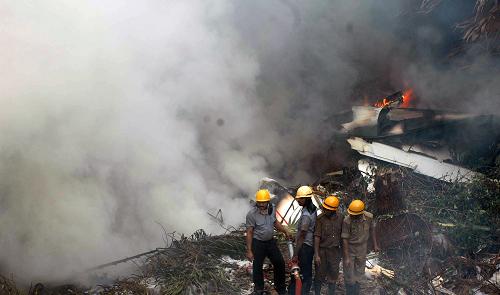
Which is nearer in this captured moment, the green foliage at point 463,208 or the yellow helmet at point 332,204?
the yellow helmet at point 332,204

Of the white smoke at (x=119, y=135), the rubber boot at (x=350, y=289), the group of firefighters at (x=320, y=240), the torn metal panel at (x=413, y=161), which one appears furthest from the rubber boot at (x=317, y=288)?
the torn metal panel at (x=413, y=161)

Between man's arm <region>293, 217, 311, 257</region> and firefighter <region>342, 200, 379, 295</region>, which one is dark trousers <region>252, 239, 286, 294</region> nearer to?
man's arm <region>293, 217, 311, 257</region>

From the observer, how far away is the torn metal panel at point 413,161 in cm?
775

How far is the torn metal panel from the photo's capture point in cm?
775

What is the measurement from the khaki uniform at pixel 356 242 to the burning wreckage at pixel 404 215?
27.3 inches

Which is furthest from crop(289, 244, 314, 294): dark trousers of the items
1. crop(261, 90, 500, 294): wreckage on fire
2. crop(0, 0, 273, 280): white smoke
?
crop(0, 0, 273, 280): white smoke

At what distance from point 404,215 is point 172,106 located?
459cm

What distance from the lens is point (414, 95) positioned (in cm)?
969

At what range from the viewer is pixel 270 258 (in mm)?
5262

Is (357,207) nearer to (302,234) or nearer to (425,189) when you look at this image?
(302,234)

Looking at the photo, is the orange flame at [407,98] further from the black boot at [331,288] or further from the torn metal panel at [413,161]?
the black boot at [331,288]

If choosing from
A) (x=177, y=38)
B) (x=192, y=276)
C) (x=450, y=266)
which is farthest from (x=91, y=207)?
(x=450, y=266)

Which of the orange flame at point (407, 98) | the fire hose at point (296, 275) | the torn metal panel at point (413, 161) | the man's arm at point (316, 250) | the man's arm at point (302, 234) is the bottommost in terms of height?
the fire hose at point (296, 275)

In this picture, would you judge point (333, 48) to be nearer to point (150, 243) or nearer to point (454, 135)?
point (454, 135)
